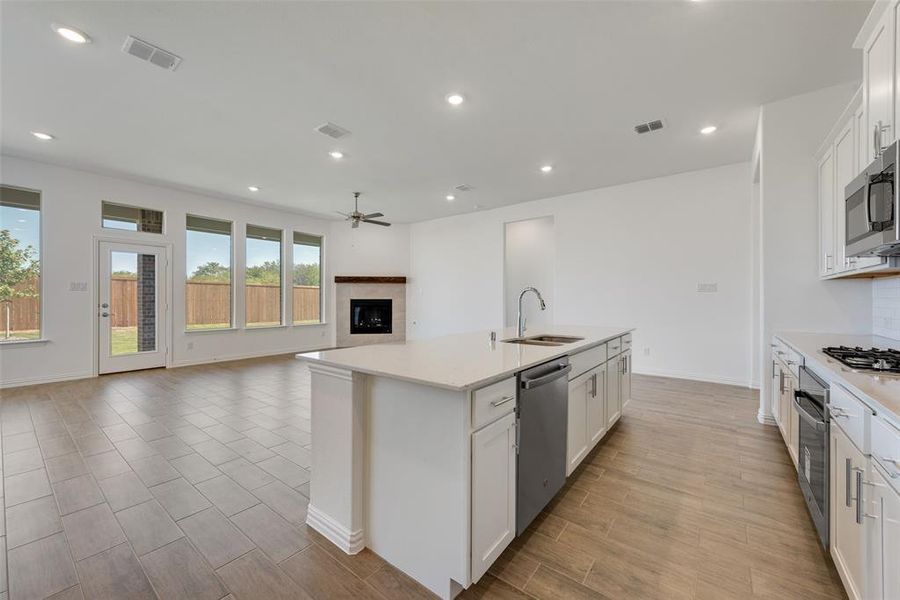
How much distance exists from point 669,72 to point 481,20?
1.60 m

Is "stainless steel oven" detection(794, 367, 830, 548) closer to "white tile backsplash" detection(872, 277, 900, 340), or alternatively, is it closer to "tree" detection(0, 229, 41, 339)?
"white tile backsplash" detection(872, 277, 900, 340)

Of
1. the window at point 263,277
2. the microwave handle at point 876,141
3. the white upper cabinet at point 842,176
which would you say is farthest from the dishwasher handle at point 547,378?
the window at point 263,277

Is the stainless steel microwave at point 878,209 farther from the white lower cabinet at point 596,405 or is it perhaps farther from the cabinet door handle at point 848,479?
the white lower cabinet at point 596,405

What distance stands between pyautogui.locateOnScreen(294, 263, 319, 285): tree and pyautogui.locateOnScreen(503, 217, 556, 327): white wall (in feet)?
14.1

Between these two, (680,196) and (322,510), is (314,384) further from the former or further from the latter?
(680,196)

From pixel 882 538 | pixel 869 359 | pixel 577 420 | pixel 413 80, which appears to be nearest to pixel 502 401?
pixel 577 420

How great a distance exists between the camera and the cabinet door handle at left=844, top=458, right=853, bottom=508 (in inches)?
51.3

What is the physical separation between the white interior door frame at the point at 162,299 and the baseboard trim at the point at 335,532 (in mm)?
5506

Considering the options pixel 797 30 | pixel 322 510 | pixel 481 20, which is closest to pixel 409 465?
pixel 322 510

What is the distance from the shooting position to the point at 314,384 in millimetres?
1846

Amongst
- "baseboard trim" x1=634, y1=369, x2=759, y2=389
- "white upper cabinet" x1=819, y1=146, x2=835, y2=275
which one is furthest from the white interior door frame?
"white upper cabinet" x1=819, y1=146, x2=835, y2=275

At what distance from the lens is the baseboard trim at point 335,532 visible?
1.68 metres

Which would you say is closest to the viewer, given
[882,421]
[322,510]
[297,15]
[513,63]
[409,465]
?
[882,421]

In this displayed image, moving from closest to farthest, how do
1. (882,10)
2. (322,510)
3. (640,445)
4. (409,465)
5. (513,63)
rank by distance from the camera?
(409,465)
(882,10)
(322,510)
(513,63)
(640,445)
